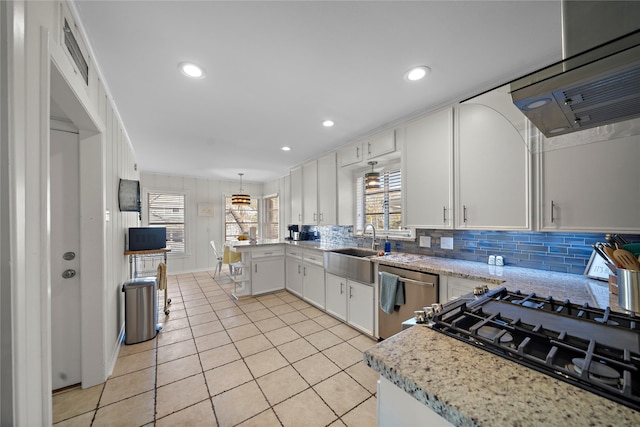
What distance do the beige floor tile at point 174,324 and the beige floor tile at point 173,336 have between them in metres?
0.08

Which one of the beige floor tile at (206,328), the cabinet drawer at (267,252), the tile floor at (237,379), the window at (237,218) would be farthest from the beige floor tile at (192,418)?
the window at (237,218)

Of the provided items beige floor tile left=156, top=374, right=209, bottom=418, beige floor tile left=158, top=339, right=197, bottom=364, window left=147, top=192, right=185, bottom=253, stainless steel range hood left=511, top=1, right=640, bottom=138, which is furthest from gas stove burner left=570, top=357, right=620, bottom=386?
window left=147, top=192, right=185, bottom=253

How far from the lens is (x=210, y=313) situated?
3318mm

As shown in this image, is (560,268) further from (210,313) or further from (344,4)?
(210,313)

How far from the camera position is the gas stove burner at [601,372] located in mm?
544

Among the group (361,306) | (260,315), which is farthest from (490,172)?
(260,315)

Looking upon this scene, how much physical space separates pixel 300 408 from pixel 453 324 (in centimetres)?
140

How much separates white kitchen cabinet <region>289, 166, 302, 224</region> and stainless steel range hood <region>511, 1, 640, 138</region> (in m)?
3.78

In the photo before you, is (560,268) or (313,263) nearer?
(560,268)

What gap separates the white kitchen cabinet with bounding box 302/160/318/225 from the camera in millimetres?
4098

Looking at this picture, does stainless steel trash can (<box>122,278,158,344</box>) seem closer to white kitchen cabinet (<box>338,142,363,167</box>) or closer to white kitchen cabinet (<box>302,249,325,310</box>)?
white kitchen cabinet (<box>302,249,325,310</box>)

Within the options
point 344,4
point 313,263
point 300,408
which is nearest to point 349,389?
point 300,408

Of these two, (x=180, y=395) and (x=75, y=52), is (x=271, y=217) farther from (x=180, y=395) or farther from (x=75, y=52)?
(x=75, y=52)

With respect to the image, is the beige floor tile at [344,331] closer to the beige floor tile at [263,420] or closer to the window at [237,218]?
the beige floor tile at [263,420]
